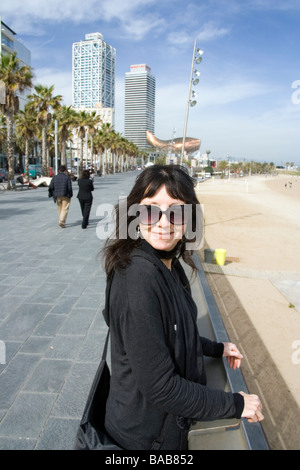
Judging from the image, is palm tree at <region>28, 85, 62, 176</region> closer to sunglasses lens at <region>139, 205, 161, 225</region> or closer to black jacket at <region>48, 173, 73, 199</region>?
black jacket at <region>48, 173, 73, 199</region>

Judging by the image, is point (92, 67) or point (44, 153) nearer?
point (44, 153)

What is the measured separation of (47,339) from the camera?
138 inches

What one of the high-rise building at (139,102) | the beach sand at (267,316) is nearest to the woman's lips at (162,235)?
the beach sand at (267,316)

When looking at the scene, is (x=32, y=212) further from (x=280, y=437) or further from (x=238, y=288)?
(x=280, y=437)

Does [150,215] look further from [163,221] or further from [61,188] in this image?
[61,188]

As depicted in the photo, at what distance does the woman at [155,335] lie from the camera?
110 cm

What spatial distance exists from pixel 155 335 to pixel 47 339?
2.73 metres

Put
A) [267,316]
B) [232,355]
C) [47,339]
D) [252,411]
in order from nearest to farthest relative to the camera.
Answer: [252,411] < [232,355] < [47,339] < [267,316]

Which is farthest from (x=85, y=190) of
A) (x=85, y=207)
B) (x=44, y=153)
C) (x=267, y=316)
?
(x=44, y=153)

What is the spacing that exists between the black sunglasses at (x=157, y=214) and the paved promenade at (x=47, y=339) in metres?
1.68

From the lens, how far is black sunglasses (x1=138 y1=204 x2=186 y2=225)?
135cm

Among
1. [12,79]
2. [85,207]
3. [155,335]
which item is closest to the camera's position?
[155,335]
